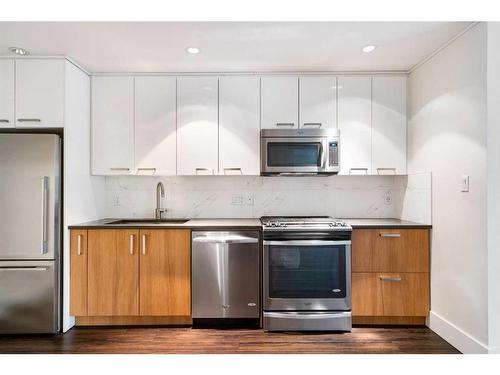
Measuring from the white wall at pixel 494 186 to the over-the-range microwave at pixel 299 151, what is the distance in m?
1.15

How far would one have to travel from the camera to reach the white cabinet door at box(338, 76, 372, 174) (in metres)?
3.06

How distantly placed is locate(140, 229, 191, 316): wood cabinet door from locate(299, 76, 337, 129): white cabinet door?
1.56 metres

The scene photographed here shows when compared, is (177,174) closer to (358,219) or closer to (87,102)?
(87,102)

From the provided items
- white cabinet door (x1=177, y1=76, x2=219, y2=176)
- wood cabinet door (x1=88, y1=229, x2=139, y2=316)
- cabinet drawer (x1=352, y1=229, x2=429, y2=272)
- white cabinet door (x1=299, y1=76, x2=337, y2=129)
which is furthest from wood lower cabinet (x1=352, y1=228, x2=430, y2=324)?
wood cabinet door (x1=88, y1=229, x2=139, y2=316)

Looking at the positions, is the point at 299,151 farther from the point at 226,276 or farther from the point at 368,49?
the point at 226,276

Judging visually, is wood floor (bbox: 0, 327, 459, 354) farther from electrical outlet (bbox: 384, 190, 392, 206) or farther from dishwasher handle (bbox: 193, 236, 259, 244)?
electrical outlet (bbox: 384, 190, 392, 206)

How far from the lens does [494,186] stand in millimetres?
2064

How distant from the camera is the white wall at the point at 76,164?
2689mm

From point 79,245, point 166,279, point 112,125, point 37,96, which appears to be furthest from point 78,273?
point 37,96

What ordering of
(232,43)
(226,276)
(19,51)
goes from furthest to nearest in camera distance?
1. (226,276)
2. (19,51)
3. (232,43)

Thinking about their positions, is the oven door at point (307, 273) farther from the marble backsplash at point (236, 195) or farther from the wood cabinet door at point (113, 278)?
A: the wood cabinet door at point (113, 278)

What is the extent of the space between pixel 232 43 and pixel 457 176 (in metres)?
1.96

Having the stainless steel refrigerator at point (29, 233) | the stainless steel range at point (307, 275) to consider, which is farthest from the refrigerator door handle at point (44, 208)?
the stainless steel range at point (307, 275)

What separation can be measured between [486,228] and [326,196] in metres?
1.49
